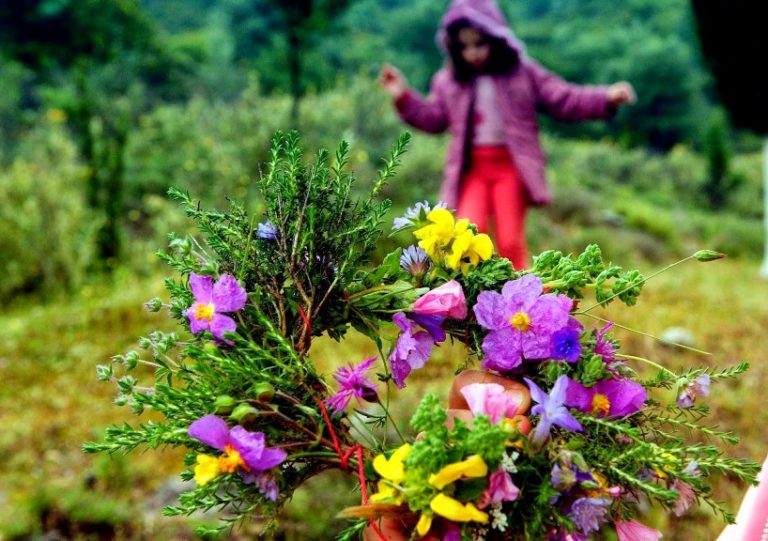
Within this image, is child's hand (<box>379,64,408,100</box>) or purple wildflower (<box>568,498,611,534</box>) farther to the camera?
child's hand (<box>379,64,408,100</box>)

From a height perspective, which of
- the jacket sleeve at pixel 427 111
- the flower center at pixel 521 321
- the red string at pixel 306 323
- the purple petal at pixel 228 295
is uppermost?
the purple petal at pixel 228 295

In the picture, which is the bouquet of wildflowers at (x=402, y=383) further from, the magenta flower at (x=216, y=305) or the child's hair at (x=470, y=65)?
the child's hair at (x=470, y=65)

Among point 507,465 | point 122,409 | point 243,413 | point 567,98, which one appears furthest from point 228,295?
point 567,98

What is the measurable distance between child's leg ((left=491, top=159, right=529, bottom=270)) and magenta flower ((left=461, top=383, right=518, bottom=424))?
4.09 metres

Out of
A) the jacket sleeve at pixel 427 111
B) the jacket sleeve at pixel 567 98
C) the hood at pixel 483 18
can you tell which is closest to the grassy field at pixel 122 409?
the jacket sleeve at pixel 567 98

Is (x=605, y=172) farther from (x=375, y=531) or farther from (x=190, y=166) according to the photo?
(x=375, y=531)

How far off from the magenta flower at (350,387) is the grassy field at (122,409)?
74 centimetres

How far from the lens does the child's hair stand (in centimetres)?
500

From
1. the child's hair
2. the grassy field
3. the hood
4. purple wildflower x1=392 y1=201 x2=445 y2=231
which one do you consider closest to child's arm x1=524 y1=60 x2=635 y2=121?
the child's hair

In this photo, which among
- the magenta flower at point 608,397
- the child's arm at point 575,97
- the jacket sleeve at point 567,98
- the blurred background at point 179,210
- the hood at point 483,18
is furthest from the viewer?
the hood at point 483,18

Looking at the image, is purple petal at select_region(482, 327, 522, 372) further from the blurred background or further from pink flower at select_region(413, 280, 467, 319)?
the blurred background

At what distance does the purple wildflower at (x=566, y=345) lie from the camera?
2.68 ft

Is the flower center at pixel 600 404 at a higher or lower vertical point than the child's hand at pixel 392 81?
higher

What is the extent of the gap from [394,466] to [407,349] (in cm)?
15
